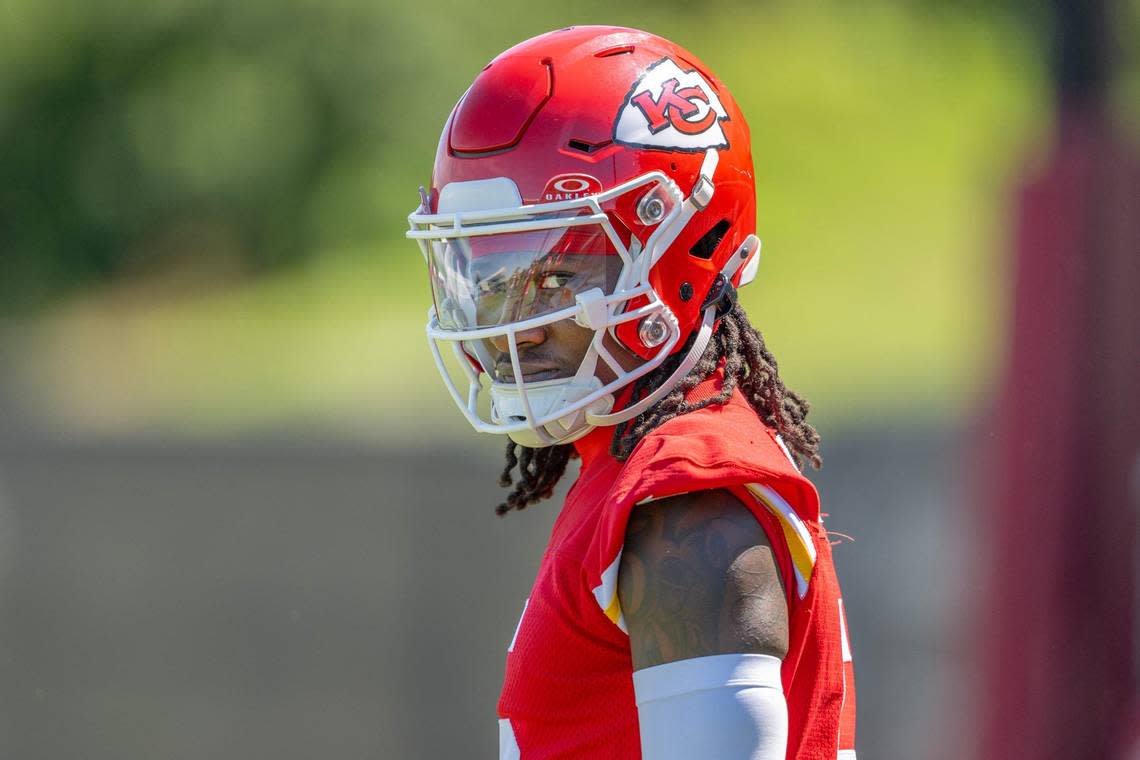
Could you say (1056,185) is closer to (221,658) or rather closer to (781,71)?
(221,658)

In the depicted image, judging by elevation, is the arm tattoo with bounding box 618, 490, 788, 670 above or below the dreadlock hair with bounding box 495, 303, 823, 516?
below

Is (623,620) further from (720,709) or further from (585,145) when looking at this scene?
(585,145)

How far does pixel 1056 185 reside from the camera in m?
4.11

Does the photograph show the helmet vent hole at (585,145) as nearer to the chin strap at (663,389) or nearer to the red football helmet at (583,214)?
the red football helmet at (583,214)

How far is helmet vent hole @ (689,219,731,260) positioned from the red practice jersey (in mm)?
302

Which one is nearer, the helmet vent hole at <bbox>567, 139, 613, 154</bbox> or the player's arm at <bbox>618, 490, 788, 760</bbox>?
the player's arm at <bbox>618, 490, 788, 760</bbox>

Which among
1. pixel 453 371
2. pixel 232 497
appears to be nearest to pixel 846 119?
pixel 453 371

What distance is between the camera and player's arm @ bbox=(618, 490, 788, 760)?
65.2 inches

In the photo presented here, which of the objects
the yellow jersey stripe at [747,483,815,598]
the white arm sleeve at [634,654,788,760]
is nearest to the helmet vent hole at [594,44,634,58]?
the yellow jersey stripe at [747,483,815,598]

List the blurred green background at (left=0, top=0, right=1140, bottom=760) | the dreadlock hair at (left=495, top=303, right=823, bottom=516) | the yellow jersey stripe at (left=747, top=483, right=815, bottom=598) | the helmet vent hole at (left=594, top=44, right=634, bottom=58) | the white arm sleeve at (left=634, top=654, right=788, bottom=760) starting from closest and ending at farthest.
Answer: the white arm sleeve at (left=634, top=654, right=788, bottom=760) → the yellow jersey stripe at (left=747, top=483, right=815, bottom=598) → the dreadlock hair at (left=495, top=303, right=823, bottom=516) → the helmet vent hole at (left=594, top=44, right=634, bottom=58) → the blurred green background at (left=0, top=0, right=1140, bottom=760)

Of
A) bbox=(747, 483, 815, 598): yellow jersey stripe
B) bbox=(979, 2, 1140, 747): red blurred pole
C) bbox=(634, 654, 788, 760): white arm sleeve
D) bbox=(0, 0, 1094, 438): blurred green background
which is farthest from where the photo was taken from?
bbox=(0, 0, 1094, 438): blurred green background

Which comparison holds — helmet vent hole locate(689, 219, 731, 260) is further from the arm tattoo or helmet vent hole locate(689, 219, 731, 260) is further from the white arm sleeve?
the white arm sleeve

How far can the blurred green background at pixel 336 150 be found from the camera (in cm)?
1109

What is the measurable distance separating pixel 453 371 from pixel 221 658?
244 centimetres
